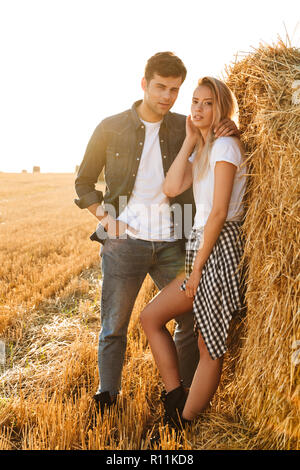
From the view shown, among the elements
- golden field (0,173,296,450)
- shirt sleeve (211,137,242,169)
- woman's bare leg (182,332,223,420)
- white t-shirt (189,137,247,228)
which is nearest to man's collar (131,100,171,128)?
white t-shirt (189,137,247,228)

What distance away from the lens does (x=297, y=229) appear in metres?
2.02

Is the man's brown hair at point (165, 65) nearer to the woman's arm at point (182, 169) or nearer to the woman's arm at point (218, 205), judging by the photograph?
the woman's arm at point (182, 169)

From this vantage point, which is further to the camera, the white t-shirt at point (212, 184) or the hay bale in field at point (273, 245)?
the white t-shirt at point (212, 184)

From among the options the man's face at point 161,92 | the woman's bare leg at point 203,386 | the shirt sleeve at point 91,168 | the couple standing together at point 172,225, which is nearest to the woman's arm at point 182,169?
the couple standing together at point 172,225

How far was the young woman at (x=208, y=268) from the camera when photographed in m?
2.30

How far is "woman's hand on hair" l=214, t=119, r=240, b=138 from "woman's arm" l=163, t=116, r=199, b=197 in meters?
0.29

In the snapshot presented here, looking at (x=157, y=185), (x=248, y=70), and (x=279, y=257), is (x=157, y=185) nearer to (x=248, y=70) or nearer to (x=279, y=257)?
(x=248, y=70)

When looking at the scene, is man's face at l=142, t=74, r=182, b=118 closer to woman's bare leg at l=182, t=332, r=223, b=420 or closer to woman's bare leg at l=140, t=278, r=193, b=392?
woman's bare leg at l=140, t=278, r=193, b=392

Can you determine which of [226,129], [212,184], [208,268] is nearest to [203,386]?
[208,268]

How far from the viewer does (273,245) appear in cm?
220

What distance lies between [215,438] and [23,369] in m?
1.87

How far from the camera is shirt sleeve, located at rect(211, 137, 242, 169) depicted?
2264 millimetres

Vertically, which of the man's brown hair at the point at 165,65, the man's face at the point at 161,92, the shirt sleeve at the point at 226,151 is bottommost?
the shirt sleeve at the point at 226,151
